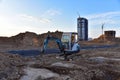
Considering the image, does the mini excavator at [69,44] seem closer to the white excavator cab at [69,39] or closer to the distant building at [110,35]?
the white excavator cab at [69,39]

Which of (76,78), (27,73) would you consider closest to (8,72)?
(27,73)

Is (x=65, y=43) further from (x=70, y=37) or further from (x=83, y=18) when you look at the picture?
(x=83, y=18)

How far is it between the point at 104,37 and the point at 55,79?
65695 millimetres

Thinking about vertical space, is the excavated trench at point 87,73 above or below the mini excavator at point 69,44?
below

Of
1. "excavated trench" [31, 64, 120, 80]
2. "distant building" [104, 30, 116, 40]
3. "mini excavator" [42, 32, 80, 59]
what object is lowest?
"excavated trench" [31, 64, 120, 80]

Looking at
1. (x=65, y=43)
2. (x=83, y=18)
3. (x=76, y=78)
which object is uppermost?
(x=83, y=18)

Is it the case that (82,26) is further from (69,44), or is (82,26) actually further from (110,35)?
(69,44)

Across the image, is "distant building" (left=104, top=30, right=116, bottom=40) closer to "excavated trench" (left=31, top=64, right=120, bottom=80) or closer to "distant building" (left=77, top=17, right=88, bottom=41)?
"distant building" (left=77, top=17, right=88, bottom=41)

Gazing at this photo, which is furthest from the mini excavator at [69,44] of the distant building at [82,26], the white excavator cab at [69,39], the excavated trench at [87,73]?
the distant building at [82,26]

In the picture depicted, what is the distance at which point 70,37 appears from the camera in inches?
795

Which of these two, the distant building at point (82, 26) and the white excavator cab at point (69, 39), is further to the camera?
the distant building at point (82, 26)

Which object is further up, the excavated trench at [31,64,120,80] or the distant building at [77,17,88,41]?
the distant building at [77,17,88,41]

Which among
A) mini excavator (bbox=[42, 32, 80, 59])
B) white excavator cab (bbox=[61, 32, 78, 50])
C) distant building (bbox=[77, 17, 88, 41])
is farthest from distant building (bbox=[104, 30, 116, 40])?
white excavator cab (bbox=[61, 32, 78, 50])

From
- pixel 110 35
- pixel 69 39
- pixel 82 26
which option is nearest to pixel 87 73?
pixel 69 39
